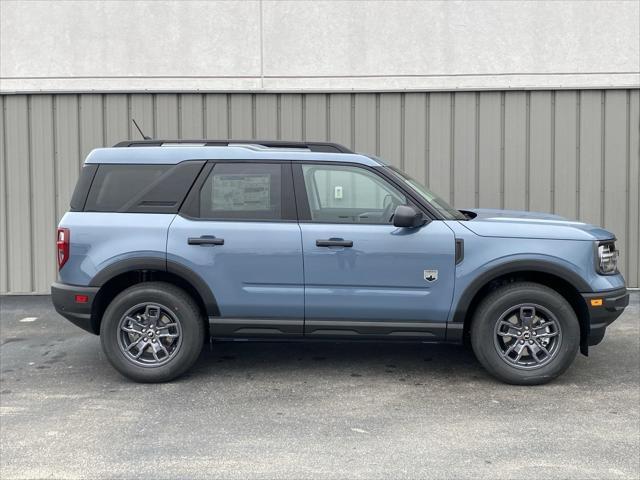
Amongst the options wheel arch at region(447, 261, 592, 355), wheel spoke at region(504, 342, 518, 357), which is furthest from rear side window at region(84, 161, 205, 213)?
wheel spoke at region(504, 342, 518, 357)

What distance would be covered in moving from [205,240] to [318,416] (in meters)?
1.67

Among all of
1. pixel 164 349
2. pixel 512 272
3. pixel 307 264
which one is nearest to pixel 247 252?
pixel 307 264

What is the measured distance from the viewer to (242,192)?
5754mm

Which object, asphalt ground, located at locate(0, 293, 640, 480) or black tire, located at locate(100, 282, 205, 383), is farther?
black tire, located at locate(100, 282, 205, 383)

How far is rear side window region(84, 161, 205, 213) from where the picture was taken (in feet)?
18.9

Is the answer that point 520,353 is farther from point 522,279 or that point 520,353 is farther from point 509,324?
point 522,279

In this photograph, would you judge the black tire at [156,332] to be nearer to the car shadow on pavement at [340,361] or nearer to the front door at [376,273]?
the car shadow on pavement at [340,361]

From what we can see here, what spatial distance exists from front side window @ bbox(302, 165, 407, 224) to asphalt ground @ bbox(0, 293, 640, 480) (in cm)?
135

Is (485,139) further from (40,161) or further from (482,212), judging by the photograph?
(40,161)

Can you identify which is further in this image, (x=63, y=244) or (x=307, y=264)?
(x=63, y=244)

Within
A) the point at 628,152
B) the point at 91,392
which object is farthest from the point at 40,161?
the point at 628,152

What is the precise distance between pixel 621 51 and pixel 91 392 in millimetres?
7899

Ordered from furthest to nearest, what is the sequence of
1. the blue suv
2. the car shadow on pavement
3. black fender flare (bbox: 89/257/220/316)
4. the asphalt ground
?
1. the car shadow on pavement
2. black fender flare (bbox: 89/257/220/316)
3. the blue suv
4. the asphalt ground

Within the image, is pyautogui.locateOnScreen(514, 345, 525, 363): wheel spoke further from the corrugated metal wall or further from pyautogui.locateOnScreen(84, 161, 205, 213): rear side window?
the corrugated metal wall
